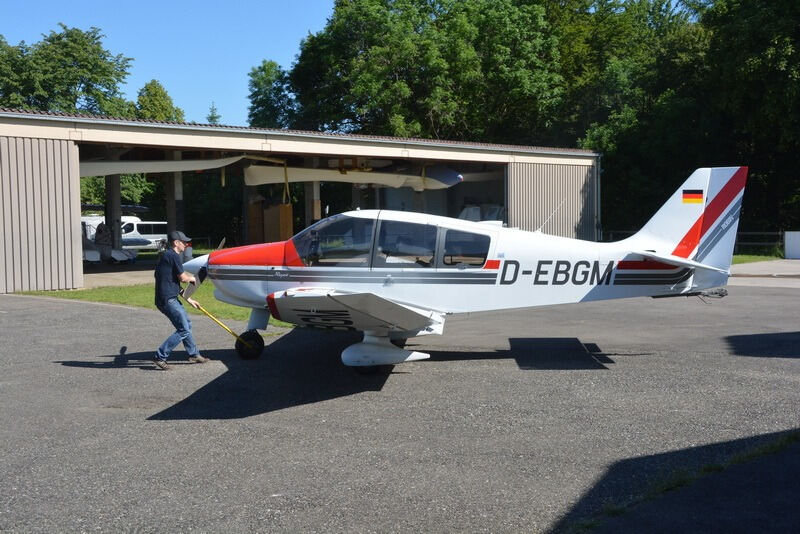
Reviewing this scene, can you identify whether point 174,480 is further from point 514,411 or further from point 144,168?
point 144,168

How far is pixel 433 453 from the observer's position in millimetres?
6113

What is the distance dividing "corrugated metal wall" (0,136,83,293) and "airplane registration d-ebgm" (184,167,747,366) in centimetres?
1069

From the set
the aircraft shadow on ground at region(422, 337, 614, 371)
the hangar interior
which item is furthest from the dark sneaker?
the hangar interior

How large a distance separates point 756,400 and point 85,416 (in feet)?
22.7

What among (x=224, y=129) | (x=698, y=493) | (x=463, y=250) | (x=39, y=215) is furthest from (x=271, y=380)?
(x=224, y=129)

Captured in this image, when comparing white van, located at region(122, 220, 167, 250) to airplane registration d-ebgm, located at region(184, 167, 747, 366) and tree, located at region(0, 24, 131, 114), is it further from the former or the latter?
airplane registration d-ebgm, located at region(184, 167, 747, 366)

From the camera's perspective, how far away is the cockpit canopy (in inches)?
366

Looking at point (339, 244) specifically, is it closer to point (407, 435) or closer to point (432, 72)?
point (407, 435)

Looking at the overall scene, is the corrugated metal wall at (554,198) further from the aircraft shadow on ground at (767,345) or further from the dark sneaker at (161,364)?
the dark sneaker at (161,364)

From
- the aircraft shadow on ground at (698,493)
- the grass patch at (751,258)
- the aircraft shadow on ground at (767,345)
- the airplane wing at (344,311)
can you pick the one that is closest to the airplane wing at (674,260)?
the aircraft shadow on ground at (767,345)

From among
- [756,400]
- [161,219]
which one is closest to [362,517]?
[756,400]

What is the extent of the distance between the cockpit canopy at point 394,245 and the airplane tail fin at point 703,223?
229 cm

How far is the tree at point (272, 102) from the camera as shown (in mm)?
50812

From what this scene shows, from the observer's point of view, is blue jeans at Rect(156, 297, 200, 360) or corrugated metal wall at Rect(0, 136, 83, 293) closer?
blue jeans at Rect(156, 297, 200, 360)
